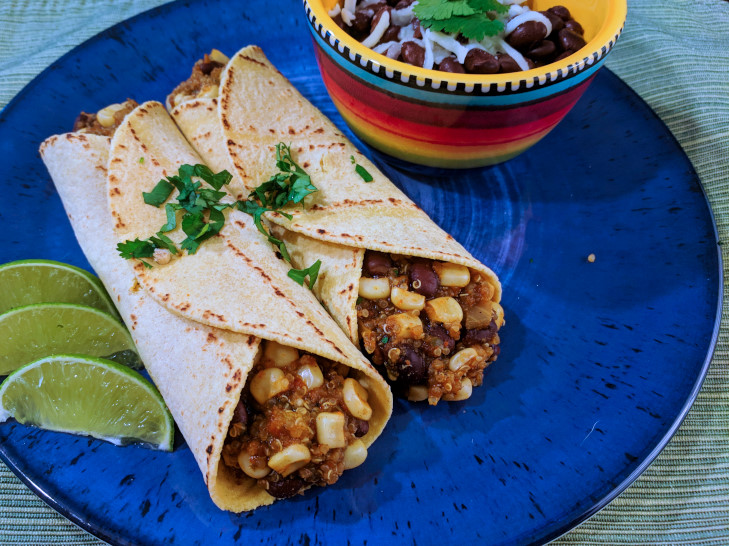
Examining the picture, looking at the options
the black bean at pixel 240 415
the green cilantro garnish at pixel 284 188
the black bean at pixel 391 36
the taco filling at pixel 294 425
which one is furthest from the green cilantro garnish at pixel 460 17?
the black bean at pixel 240 415

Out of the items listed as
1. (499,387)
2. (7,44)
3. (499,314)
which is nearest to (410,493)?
(499,387)

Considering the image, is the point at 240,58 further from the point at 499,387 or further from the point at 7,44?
the point at 7,44

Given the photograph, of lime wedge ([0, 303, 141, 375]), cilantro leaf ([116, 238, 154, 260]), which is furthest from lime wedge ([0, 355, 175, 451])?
cilantro leaf ([116, 238, 154, 260])

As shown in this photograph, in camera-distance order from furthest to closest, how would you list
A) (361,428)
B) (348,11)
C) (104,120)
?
1. (104,120)
2. (348,11)
3. (361,428)

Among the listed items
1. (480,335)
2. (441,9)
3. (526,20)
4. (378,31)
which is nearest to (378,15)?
(378,31)

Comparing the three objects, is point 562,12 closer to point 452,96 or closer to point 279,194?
point 452,96

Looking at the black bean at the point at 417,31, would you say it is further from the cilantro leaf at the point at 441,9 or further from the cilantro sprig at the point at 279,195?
the cilantro sprig at the point at 279,195

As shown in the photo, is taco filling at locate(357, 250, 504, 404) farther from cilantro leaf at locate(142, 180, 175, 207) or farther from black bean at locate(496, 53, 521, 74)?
cilantro leaf at locate(142, 180, 175, 207)
